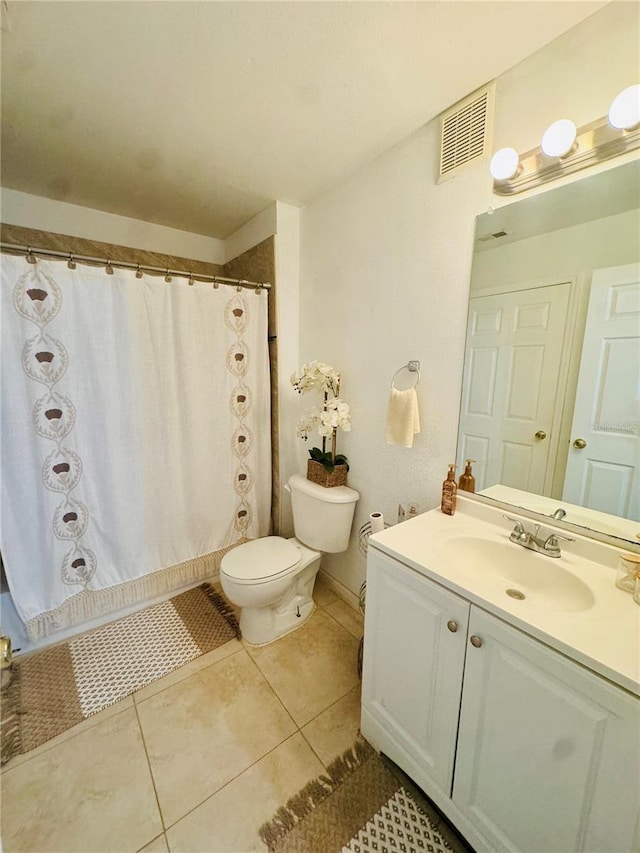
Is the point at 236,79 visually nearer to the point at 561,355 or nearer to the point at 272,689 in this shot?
the point at 561,355

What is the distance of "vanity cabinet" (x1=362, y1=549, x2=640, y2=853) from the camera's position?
2.09ft

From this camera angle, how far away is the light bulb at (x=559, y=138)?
0.93 meters

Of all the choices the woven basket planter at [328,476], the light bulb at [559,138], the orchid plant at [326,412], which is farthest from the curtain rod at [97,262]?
the light bulb at [559,138]

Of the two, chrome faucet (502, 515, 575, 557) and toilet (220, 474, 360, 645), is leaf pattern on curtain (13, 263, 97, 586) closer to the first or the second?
toilet (220, 474, 360, 645)

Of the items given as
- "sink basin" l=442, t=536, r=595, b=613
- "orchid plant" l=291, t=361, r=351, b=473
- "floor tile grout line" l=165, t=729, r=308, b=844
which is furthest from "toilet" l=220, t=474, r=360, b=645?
"sink basin" l=442, t=536, r=595, b=613

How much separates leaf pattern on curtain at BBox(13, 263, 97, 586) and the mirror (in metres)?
1.74

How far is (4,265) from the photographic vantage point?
1.33 m

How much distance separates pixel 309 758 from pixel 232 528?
1.16 meters

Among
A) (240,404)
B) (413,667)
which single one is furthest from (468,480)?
(240,404)

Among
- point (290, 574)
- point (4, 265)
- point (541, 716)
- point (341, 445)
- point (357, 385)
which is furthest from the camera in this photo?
point (341, 445)

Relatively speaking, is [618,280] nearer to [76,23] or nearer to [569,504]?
[569,504]

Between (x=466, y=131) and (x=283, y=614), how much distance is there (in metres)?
2.23

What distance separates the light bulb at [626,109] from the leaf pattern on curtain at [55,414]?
2000mm

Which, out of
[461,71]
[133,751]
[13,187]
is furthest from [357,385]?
[13,187]
